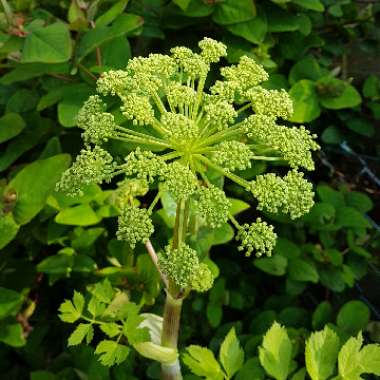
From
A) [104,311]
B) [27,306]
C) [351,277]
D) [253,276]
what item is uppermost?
[104,311]

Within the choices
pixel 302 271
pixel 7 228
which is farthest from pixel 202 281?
pixel 302 271

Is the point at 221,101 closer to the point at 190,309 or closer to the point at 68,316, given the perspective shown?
the point at 68,316


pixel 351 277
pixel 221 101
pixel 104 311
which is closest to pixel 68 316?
pixel 104 311

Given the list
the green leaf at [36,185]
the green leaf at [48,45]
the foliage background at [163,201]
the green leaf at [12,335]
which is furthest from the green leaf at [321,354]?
the green leaf at [48,45]

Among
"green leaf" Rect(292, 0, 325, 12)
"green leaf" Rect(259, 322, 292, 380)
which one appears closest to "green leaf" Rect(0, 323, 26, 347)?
"green leaf" Rect(259, 322, 292, 380)

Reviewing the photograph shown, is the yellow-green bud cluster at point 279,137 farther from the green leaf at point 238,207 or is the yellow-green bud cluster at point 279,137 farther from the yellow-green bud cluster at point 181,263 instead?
the green leaf at point 238,207
